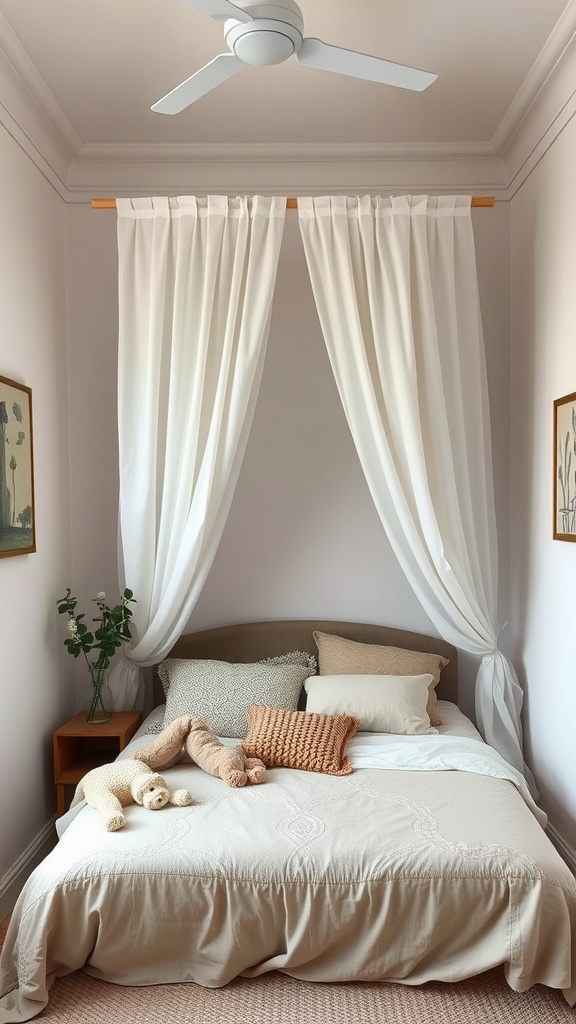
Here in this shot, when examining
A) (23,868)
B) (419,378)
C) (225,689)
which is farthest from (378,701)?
Answer: (23,868)

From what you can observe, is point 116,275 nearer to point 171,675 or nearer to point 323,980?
point 171,675

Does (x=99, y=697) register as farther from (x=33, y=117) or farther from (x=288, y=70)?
(x=288, y=70)

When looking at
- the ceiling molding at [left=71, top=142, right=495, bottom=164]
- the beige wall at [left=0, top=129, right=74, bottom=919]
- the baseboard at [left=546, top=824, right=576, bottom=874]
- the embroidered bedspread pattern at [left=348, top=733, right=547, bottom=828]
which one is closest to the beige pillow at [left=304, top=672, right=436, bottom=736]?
the embroidered bedspread pattern at [left=348, top=733, right=547, bottom=828]

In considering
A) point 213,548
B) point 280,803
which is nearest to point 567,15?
point 213,548

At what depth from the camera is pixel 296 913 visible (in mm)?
2174

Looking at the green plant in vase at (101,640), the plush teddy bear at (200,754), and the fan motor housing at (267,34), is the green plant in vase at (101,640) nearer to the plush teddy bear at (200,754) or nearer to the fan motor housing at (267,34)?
the plush teddy bear at (200,754)

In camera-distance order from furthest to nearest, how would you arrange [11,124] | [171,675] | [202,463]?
[171,675], [202,463], [11,124]

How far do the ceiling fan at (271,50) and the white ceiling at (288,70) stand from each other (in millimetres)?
223

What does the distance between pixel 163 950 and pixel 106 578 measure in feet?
6.06

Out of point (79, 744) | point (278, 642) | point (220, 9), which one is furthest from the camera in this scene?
point (278, 642)

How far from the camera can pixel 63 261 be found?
369 centimetres

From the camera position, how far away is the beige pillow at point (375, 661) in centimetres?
338

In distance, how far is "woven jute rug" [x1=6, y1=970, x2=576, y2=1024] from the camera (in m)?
2.09

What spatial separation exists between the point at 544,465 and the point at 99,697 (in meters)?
2.10
